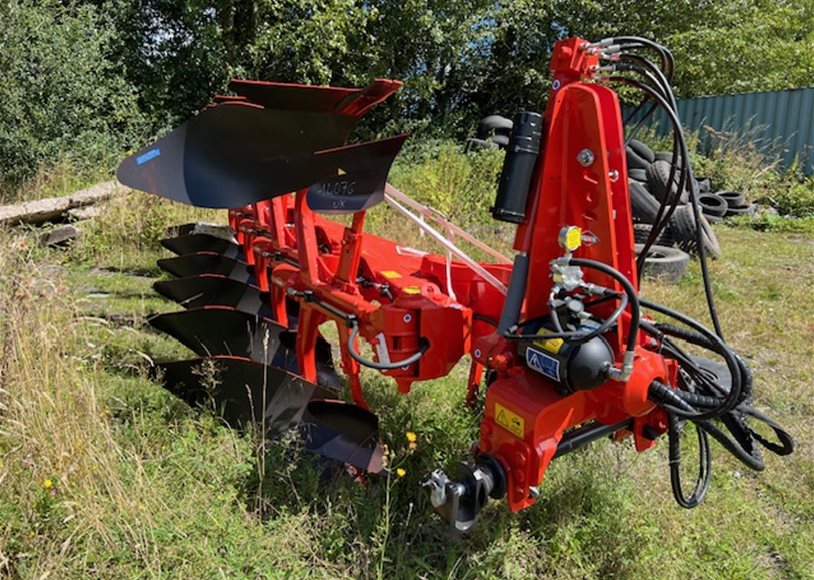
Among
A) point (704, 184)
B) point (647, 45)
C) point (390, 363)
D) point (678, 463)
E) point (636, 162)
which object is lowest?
point (704, 184)

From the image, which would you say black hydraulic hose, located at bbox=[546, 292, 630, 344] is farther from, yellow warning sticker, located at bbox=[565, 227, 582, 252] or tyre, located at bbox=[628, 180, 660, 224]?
tyre, located at bbox=[628, 180, 660, 224]

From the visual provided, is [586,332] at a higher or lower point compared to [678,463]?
higher

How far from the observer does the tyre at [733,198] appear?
10203 millimetres

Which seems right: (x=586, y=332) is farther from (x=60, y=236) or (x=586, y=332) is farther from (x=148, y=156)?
(x=60, y=236)

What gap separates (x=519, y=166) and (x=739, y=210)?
31.6 feet

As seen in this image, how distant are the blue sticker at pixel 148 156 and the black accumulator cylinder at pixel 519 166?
1.30m

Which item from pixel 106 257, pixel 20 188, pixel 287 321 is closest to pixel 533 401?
pixel 287 321

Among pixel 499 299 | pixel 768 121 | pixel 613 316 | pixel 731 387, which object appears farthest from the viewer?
pixel 768 121

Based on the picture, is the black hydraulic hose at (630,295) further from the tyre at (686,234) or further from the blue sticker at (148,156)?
the tyre at (686,234)

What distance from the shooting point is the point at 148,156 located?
7.66 ft

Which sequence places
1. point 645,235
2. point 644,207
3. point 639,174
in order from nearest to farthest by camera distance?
point 645,235 → point 644,207 → point 639,174

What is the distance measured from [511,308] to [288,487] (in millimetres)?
1169

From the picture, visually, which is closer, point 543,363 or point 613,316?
point 613,316

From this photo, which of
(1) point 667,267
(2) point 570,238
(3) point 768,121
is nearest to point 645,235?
(1) point 667,267
